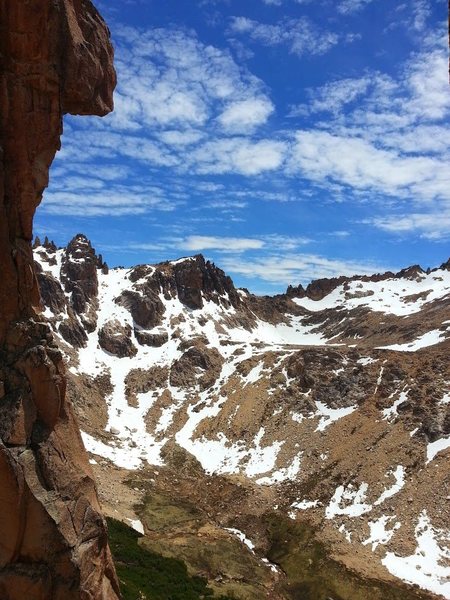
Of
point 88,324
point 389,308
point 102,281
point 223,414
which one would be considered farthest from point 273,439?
point 389,308

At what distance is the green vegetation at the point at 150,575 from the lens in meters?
36.8

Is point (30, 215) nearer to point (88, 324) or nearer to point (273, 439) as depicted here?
point (273, 439)

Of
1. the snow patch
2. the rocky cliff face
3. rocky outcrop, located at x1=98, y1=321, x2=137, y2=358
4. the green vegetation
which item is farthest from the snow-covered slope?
the rocky cliff face

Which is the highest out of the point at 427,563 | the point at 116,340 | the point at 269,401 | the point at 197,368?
the point at 116,340

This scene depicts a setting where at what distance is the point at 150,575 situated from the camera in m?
40.9

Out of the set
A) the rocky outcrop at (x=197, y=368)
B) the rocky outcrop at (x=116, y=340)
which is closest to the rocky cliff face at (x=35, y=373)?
the rocky outcrop at (x=197, y=368)

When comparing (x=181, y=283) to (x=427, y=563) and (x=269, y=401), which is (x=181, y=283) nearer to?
(x=269, y=401)

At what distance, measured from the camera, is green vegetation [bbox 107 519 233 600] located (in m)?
36.8

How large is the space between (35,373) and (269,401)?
239ft

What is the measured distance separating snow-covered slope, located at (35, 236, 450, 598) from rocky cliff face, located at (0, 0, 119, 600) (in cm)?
4243

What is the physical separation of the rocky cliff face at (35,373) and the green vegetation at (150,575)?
19.6 metres

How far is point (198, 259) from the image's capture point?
15875 cm

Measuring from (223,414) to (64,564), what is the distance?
73.2 meters

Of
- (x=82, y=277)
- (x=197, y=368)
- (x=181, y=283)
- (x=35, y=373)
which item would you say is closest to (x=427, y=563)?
(x=35, y=373)
